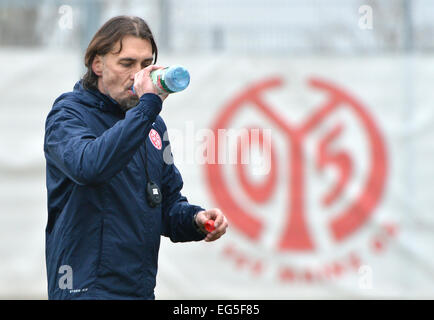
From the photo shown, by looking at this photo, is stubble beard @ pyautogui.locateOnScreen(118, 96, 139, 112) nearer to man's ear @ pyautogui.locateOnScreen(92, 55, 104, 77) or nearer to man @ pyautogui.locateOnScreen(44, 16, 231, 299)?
man @ pyautogui.locateOnScreen(44, 16, 231, 299)

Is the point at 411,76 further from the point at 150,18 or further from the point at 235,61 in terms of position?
the point at 150,18

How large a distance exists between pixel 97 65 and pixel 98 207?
0.63 m

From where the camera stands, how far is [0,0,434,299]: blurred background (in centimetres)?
705

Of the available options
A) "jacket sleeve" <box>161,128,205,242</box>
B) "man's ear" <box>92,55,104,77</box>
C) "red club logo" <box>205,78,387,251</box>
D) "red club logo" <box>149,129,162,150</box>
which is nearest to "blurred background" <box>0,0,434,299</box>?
"red club logo" <box>205,78,387,251</box>

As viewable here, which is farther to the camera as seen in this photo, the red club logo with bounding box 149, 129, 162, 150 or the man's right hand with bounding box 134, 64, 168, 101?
the red club logo with bounding box 149, 129, 162, 150

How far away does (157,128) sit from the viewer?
10.8ft

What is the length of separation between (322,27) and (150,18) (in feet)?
5.41

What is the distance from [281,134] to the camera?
718 centimetres

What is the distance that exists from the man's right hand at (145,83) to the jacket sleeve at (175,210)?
1.52 feet

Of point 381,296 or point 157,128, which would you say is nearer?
point 157,128

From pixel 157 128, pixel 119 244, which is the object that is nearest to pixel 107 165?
pixel 119 244

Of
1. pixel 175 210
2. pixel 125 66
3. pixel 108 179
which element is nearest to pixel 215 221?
pixel 175 210
